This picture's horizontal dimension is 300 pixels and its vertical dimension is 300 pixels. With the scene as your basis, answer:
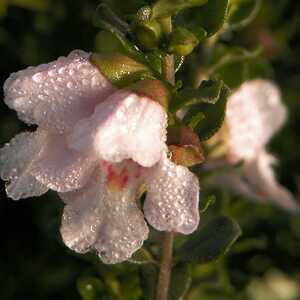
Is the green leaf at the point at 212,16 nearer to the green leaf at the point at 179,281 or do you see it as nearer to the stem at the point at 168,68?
the stem at the point at 168,68

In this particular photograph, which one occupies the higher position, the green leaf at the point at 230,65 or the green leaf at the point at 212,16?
the green leaf at the point at 212,16

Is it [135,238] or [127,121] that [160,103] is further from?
[135,238]

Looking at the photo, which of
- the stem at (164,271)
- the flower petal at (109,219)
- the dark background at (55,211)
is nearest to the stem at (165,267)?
the stem at (164,271)

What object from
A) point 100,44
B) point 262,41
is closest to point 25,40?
point 262,41

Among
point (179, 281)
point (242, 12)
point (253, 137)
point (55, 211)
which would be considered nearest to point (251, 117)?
point (253, 137)

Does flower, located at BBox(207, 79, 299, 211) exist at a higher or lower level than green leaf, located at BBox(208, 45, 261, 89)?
lower

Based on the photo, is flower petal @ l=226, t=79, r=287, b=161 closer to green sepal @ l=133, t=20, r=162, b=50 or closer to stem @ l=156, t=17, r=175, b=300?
stem @ l=156, t=17, r=175, b=300

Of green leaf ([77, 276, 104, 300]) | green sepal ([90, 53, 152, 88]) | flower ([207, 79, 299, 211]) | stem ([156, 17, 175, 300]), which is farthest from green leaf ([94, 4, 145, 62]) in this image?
flower ([207, 79, 299, 211])

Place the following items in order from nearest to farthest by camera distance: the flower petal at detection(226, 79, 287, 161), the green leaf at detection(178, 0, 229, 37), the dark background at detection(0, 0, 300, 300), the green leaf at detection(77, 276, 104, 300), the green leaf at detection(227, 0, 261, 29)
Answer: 1. the green leaf at detection(178, 0, 229, 37)
2. the green leaf at detection(77, 276, 104, 300)
3. the green leaf at detection(227, 0, 261, 29)
4. the flower petal at detection(226, 79, 287, 161)
5. the dark background at detection(0, 0, 300, 300)
